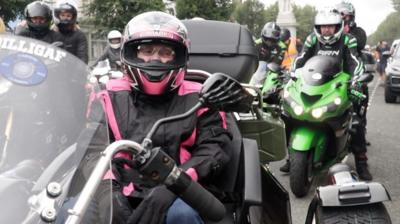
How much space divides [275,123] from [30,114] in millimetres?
2815

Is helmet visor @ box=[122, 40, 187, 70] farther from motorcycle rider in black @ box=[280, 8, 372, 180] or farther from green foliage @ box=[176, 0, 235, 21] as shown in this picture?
→ green foliage @ box=[176, 0, 235, 21]

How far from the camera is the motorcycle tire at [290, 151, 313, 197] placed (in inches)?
211

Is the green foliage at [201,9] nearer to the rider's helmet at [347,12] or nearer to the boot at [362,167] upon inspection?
the rider's helmet at [347,12]

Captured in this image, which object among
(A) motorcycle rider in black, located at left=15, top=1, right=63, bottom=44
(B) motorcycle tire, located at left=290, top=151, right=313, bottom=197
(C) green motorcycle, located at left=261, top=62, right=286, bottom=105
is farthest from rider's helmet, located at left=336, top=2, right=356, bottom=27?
(A) motorcycle rider in black, located at left=15, top=1, right=63, bottom=44

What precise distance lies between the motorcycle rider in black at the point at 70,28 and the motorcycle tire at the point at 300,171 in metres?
2.93

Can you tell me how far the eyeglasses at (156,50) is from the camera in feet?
9.86

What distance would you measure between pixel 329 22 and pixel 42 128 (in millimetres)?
4406

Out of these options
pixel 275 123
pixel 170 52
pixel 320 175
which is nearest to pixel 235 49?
pixel 275 123

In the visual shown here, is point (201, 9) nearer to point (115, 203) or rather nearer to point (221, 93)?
point (115, 203)

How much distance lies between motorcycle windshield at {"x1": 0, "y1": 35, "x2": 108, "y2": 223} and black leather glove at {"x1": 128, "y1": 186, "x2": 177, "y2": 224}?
464 mm

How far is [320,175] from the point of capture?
5930mm

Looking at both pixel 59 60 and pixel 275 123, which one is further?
pixel 275 123

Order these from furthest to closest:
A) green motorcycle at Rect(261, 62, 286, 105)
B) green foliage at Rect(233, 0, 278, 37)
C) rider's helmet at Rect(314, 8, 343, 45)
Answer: green foliage at Rect(233, 0, 278, 37) < green motorcycle at Rect(261, 62, 286, 105) < rider's helmet at Rect(314, 8, 343, 45)

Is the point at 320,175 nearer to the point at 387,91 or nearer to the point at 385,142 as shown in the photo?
the point at 385,142
